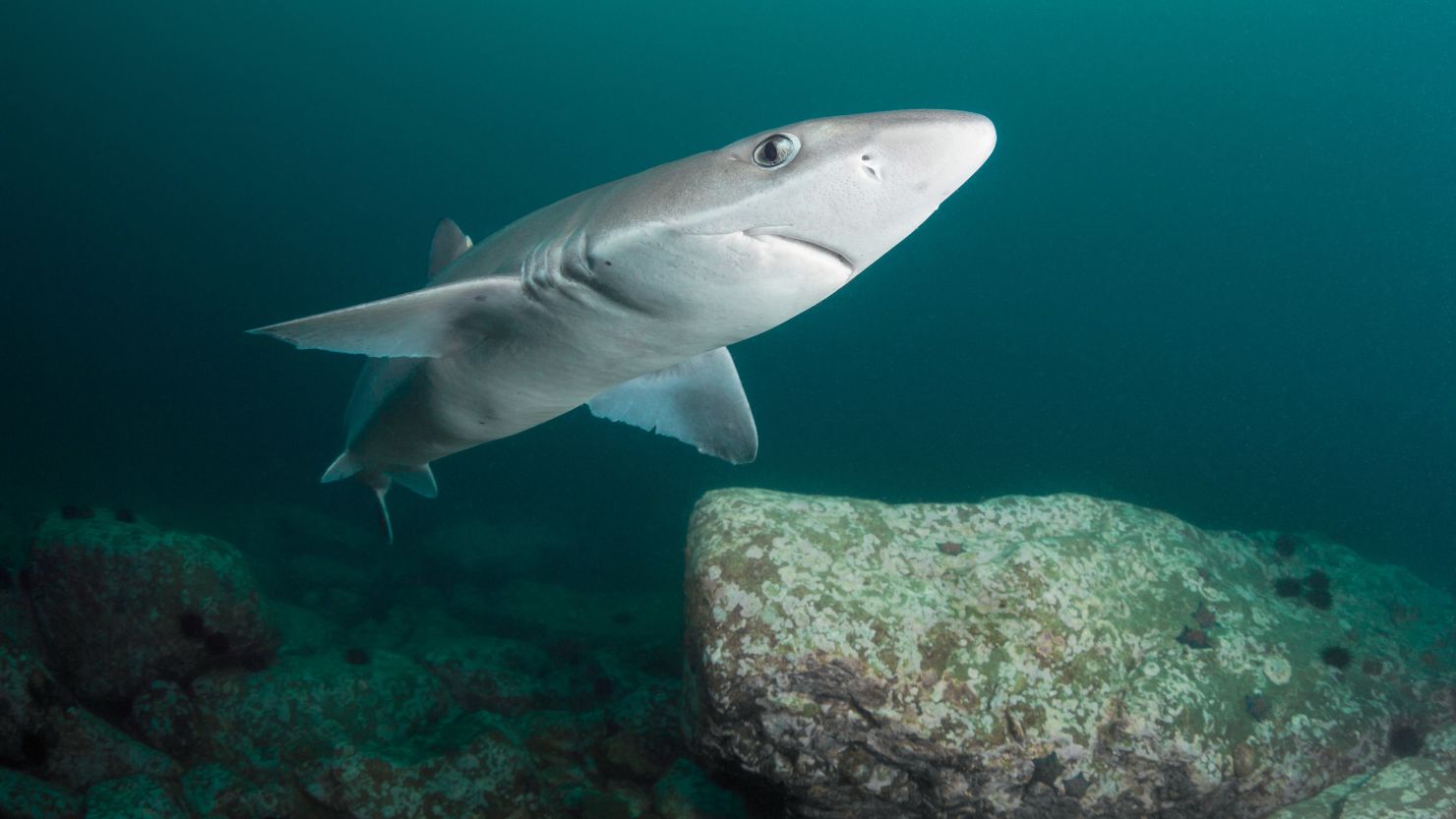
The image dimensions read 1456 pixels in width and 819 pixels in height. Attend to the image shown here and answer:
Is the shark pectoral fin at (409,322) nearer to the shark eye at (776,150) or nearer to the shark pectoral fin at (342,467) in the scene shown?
the shark eye at (776,150)

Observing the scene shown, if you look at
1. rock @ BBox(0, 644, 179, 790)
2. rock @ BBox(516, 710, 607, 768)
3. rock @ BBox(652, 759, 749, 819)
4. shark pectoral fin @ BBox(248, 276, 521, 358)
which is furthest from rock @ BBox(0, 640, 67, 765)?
rock @ BBox(652, 759, 749, 819)

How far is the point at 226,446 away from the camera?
31.4m

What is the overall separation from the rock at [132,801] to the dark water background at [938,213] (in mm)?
41487

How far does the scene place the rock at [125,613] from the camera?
20.4 feet

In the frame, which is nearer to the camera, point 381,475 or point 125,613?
point 381,475

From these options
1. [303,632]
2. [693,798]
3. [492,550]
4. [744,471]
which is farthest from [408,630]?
[744,471]

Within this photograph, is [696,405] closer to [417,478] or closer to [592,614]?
[417,478]

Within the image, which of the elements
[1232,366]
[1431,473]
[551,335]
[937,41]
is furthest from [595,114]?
[1431,473]

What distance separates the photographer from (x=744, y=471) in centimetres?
3691

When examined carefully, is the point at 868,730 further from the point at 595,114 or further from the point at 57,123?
the point at 57,123

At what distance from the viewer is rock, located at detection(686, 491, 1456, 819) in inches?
118

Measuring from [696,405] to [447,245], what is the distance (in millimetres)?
2362

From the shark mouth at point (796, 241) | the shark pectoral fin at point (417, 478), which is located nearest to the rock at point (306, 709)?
the shark pectoral fin at point (417, 478)

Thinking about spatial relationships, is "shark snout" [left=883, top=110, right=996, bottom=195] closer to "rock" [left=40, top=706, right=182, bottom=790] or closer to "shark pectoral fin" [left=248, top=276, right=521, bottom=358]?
"shark pectoral fin" [left=248, top=276, right=521, bottom=358]
